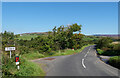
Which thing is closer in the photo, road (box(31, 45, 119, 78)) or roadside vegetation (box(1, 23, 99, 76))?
roadside vegetation (box(1, 23, 99, 76))

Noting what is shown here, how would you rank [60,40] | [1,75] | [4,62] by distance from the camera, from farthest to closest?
[60,40]
[4,62]
[1,75]

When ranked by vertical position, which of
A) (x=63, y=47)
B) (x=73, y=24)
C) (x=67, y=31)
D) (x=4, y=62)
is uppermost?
(x=73, y=24)

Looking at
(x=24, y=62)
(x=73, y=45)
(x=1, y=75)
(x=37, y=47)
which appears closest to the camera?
(x=1, y=75)

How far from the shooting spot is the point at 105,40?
121 ft

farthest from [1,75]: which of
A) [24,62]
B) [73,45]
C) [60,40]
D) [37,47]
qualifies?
[73,45]

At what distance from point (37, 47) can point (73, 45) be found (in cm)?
1496

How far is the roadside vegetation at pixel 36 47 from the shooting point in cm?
770

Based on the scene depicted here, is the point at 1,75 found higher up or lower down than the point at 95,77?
higher up

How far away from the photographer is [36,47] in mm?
26266

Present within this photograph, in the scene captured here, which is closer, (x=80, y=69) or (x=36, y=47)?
(x=80, y=69)

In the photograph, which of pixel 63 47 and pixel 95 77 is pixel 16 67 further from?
pixel 63 47

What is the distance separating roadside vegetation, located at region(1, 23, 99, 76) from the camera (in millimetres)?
7698

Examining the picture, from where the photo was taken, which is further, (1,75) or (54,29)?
(54,29)

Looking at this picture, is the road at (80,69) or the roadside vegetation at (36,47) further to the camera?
the road at (80,69)
